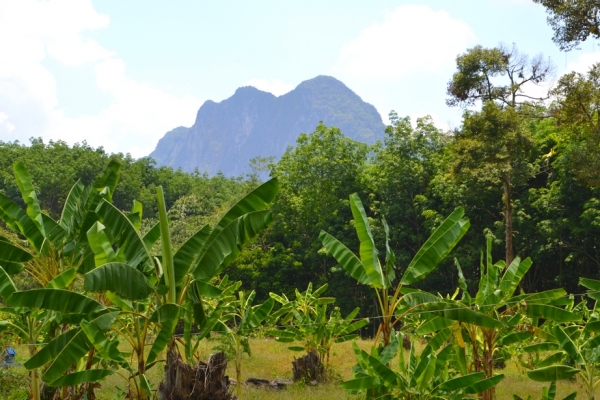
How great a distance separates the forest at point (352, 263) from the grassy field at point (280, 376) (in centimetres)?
23

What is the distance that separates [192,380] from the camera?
5.79 meters

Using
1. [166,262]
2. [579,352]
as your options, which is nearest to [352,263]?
[166,262]

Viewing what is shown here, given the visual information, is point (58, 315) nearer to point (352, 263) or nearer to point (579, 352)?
point (352, 263)

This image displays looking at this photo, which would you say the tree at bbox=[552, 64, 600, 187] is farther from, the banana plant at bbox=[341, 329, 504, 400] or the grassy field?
the banana plant at bbox=[341, 329, 504, 400]

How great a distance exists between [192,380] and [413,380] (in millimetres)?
2297

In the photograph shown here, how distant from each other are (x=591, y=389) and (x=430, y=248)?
285 cm

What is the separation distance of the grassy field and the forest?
0.23 meters

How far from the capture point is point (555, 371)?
6.74m

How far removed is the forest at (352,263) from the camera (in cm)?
596

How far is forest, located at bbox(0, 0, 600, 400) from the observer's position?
19.6 ft

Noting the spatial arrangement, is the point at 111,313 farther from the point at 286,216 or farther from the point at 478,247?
the point at 286,216

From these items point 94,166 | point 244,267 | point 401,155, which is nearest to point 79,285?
point 244,267

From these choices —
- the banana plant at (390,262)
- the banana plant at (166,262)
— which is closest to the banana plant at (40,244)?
the banana plant at (166,262)

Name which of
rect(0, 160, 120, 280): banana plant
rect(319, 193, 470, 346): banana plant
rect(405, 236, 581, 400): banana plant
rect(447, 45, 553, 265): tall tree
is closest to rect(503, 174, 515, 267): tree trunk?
rect(447, 45, 553, 265): tall tree
